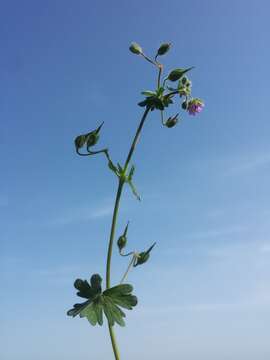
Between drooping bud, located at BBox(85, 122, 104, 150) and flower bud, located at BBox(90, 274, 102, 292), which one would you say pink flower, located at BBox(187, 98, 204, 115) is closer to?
drooping bud, located at BBox(85, 122, 104, 150)

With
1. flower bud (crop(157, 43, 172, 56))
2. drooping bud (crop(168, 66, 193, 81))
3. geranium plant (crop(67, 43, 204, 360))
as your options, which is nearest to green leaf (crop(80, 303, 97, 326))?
geranium plant (crop(67, 43, 204, 360))

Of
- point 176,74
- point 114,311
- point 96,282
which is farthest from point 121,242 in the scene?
point 176,74

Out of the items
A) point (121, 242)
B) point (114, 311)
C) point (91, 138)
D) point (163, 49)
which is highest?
point (163, 49)

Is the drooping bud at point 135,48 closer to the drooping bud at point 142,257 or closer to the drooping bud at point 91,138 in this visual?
the drooping bud at point 91,138

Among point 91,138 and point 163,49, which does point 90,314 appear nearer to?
point 91,138

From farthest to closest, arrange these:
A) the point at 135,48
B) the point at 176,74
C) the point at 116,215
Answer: the point at 135,48 → the point at 176,74 → the point at 116,215

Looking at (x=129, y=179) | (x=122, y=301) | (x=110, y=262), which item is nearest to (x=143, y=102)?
(x=129, y=179)
